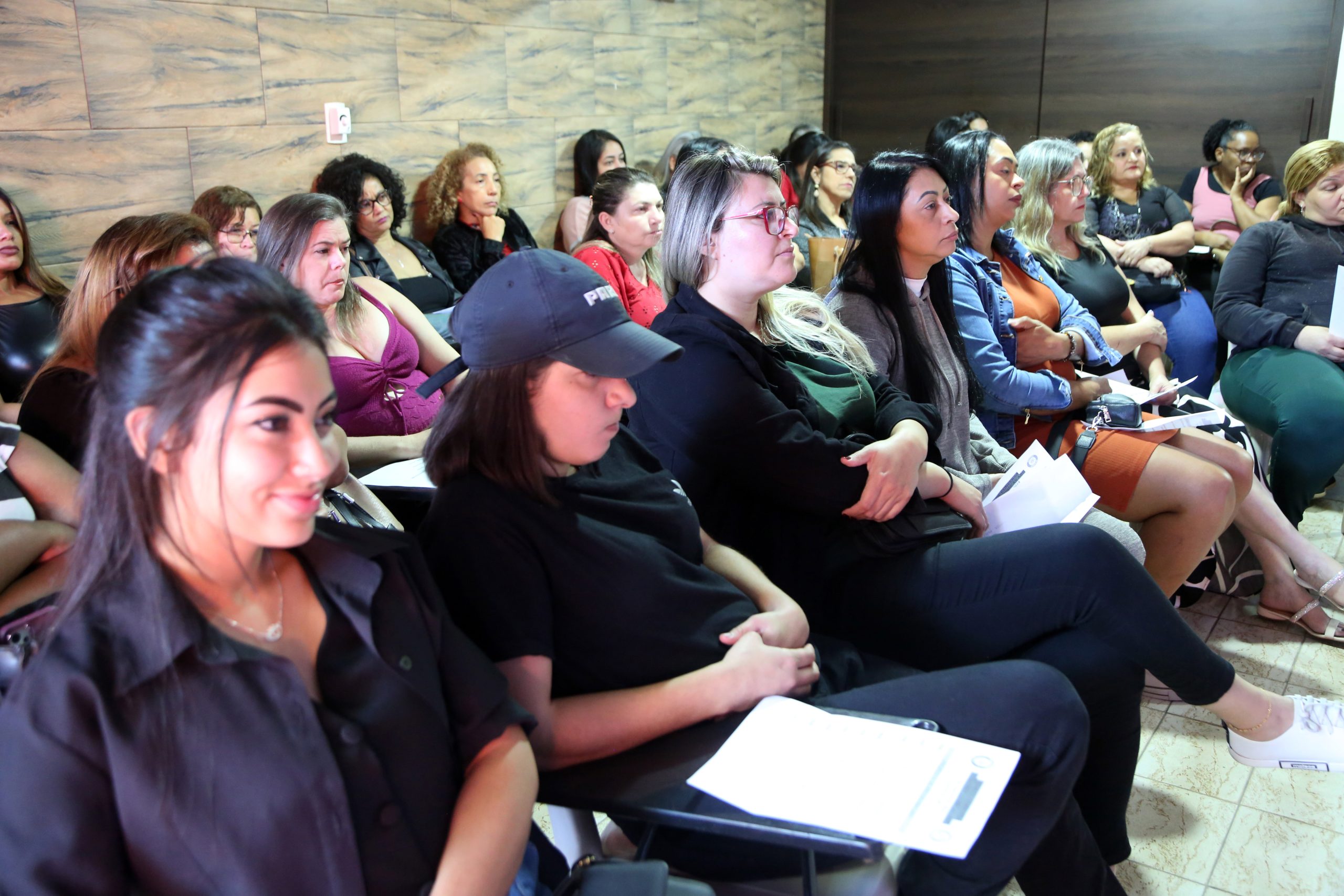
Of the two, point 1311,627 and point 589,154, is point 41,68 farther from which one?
point 1311,627

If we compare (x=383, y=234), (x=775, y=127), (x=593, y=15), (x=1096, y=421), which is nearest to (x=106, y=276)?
(x=383, y=234)

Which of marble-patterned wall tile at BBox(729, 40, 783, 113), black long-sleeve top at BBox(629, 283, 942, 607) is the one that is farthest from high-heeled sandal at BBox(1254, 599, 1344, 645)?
marble-patterned wall tile at BBox(729, 40, 783, 113)

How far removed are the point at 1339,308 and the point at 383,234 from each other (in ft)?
11.2

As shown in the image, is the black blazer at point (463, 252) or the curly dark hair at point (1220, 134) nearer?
the black blazer at point (463, 252)

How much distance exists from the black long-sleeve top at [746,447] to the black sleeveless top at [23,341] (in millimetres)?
1955

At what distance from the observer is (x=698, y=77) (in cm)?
592

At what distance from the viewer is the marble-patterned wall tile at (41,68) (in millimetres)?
3020

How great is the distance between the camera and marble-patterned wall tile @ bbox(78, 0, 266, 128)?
10.6 feet

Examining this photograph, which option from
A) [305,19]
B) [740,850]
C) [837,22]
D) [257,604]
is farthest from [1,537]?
[837,22]

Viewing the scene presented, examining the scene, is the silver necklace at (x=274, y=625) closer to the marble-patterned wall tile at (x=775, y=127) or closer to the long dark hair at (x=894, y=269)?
the long dark hair at (x=894, y=269)

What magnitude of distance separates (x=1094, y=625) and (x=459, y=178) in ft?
11.5

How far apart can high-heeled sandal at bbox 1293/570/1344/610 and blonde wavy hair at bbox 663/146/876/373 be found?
1.54 metres

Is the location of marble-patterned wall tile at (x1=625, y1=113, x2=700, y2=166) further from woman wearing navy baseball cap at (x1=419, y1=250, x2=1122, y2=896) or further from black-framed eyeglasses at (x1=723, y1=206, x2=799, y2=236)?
woman wearing navy baseball cap at (x1=419, y1=250, x2=1122, y2=896)

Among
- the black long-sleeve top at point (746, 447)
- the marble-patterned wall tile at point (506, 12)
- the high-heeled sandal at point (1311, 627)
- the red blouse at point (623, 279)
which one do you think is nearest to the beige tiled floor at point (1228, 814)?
the high-heeled sandal at point (1311, 627)
